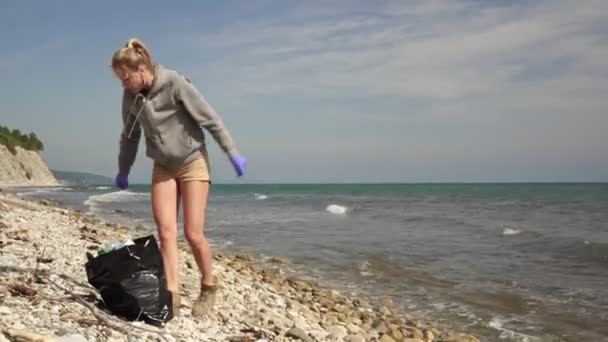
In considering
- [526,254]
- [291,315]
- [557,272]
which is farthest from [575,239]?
[291,315]

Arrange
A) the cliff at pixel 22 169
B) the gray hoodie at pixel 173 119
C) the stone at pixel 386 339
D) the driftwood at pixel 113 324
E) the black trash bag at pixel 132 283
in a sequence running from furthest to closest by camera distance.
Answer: the cliff at pixel 22 169 < the stone at pixel 386 339 < the gray hoodie at pixel 173 119 < the black trash bag at pixel 132 283 < the driftwood at pixel 113 324

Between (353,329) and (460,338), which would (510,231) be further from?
(353,329)

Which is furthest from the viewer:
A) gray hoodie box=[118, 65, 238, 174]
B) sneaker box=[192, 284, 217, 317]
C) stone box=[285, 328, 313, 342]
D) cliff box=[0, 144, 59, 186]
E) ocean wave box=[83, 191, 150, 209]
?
cliff box=[0, 144, 59, 186]

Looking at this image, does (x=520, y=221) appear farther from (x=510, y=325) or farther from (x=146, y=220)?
(x=510, y=325)

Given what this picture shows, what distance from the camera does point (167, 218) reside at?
430cm

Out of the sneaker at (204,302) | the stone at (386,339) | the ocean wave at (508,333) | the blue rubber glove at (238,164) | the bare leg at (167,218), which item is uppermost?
the blue rubber glove at (238,164)

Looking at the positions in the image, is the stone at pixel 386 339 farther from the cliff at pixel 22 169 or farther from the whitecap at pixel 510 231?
the cliff at pixel 22 169

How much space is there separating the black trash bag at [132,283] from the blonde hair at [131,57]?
1.29m

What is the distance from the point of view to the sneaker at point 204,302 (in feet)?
15.2

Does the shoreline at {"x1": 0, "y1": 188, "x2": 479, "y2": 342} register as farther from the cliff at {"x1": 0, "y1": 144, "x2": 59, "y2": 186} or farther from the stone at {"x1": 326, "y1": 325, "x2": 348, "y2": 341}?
the cliff at {"x1": 0, "y1": 144, "x2": 59, "y2": 186}

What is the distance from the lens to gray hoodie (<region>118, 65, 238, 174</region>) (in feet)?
13.4

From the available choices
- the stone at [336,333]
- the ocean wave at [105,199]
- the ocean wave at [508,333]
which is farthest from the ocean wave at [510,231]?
the ocean wave at [105,199]

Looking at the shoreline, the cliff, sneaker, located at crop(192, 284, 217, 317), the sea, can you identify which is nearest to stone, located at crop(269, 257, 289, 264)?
the sea

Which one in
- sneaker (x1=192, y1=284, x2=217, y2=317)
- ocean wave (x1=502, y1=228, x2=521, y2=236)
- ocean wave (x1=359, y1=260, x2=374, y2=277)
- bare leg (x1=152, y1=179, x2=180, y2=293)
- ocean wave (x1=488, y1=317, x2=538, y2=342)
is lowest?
ocean wave (x1=488, y1=317, x2=538, y2=342)
